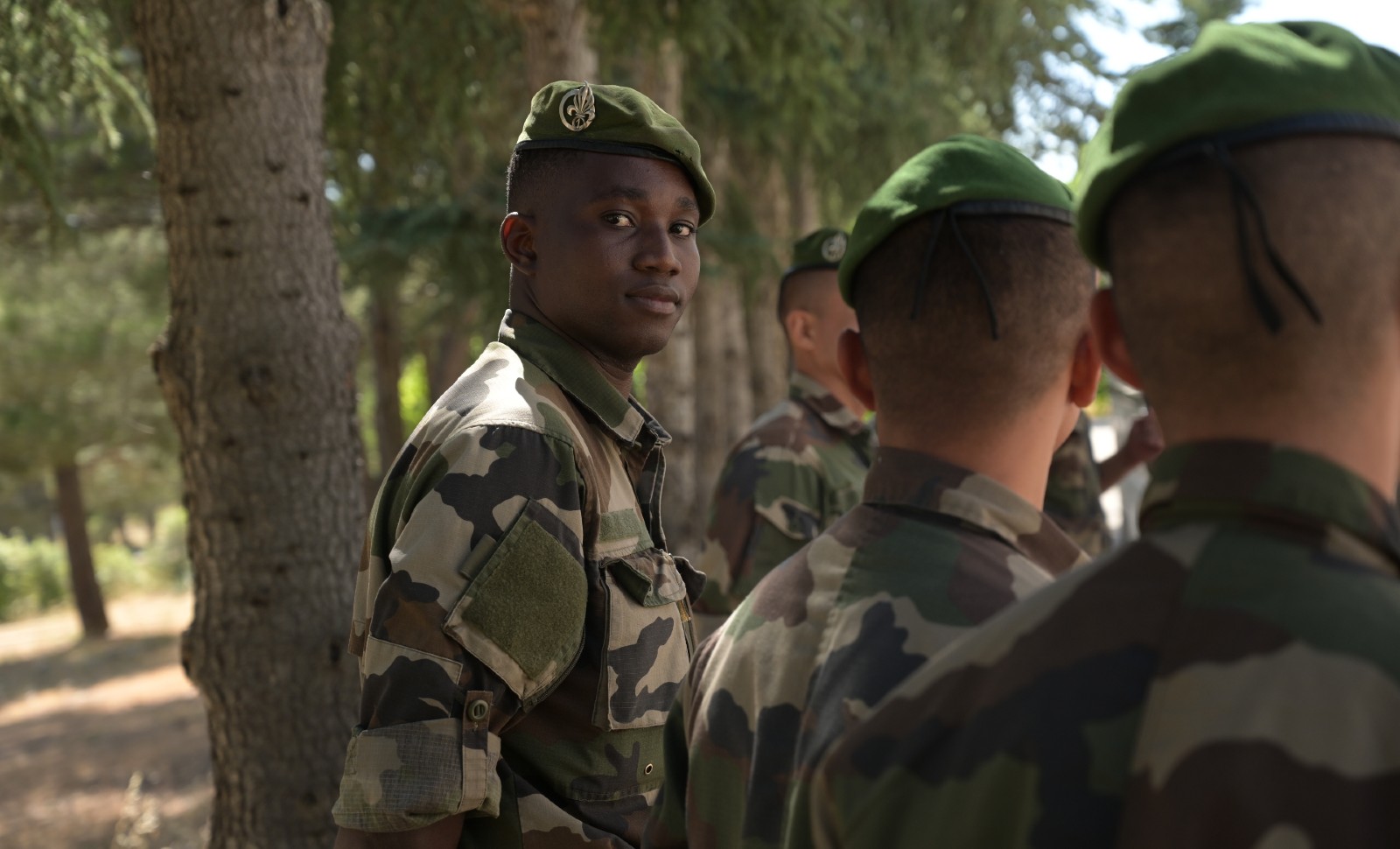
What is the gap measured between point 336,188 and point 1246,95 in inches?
248

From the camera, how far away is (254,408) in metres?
3.48

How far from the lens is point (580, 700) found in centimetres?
215

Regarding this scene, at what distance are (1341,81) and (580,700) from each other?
61.6 inches

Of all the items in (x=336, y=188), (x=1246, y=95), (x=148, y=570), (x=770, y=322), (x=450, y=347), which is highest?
(x=1246, y=95)

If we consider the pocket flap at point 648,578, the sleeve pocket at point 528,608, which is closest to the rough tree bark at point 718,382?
the pocket flap at point 648,578

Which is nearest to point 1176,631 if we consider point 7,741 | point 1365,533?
point 1365,533

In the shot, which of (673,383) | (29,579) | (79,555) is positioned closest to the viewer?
(673,383)

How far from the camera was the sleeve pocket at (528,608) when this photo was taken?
6.43 feet

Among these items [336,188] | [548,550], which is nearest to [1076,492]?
[548,550]

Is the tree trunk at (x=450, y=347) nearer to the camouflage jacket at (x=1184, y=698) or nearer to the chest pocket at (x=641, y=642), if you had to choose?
the chest pocket at (x=641, y=642)

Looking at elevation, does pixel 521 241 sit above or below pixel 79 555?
above

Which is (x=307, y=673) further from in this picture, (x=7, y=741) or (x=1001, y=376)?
(x=7, y=741)

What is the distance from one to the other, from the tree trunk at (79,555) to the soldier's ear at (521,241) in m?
19.6

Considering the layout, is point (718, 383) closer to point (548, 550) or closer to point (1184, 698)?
point (548, 550)
